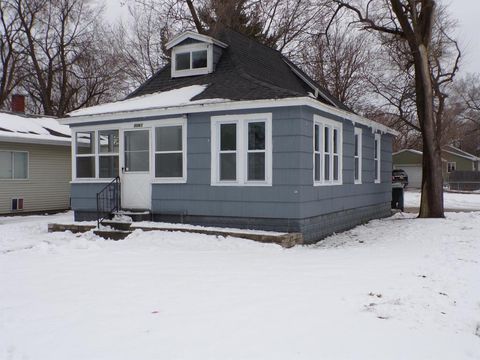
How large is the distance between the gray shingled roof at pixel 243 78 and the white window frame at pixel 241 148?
0.46 meters

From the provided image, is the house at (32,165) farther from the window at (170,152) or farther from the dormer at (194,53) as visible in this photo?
the window at (170,152)

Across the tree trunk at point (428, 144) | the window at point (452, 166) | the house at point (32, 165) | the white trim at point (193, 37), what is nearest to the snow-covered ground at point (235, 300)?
the tree trunk at point (428, 144)

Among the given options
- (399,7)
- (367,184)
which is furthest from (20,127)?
(399,7)

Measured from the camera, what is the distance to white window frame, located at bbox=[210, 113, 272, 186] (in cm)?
1035

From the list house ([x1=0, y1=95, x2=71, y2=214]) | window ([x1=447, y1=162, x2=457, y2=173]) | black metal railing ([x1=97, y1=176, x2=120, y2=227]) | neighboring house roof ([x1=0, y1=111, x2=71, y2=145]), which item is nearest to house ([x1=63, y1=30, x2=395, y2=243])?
black metal railing ([x1=97, y1=176, x2=120, y2=227])

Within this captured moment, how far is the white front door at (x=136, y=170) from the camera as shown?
11914 mm

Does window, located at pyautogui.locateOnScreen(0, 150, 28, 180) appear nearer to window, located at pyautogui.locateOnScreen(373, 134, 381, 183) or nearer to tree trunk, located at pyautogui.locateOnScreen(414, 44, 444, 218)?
window, located at pyautogui.locateOnScreen(373, 134, 381, 183)

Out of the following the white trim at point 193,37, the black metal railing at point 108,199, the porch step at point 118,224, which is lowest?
the porch step at point 118,224

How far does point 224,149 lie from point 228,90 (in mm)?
1457

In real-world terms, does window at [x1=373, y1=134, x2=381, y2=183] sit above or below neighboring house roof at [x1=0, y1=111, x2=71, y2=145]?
below

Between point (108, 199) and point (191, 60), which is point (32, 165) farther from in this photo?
point (191, 60)

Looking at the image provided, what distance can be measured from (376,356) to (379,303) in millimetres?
1563

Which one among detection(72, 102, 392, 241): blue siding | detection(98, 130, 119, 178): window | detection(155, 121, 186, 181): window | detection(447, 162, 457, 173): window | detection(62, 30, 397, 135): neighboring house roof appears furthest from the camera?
detection(447, 162, 457, 173): window

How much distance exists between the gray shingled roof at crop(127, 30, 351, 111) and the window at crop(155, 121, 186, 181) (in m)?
0.94
